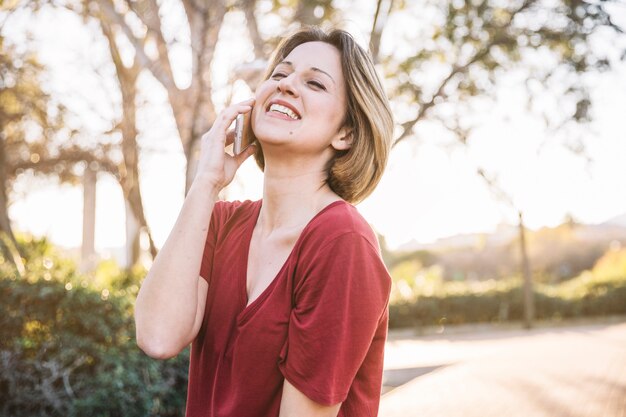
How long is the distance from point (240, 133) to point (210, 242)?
0.36 meters

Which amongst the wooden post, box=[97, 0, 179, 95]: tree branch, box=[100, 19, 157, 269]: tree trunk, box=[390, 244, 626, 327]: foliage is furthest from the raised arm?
box=[390, 244, 626, 327]: foliage

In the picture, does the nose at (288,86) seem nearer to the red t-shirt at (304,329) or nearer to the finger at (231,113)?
the finger at (231,113)

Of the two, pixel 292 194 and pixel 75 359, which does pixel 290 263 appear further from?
pixel 75 359

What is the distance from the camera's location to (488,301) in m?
21.3

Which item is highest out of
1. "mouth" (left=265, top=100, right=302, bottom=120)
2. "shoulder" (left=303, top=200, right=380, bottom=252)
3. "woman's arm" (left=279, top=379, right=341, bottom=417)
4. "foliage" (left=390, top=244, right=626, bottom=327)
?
"mouth" (left=265, top=100, right=302, bottom=120)

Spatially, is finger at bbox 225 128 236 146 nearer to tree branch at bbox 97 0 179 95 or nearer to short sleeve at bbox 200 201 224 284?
short sleeve at bbox 200 201 224 284

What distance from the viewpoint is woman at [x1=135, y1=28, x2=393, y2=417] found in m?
1.44

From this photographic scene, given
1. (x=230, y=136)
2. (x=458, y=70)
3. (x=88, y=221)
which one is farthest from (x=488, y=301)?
(x=230, y=136)

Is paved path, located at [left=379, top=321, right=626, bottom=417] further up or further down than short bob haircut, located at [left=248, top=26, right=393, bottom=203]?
further down

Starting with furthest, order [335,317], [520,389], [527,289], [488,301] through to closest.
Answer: [488,301]
[527,289]
[520,389]
[335,317]

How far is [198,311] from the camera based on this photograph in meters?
1.77

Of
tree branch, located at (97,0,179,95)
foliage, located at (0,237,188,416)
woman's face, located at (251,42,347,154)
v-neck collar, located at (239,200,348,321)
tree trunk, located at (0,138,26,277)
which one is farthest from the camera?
tree branch, located at (97,0,179,95)

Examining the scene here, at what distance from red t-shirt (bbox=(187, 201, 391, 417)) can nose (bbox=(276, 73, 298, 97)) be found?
0.40m

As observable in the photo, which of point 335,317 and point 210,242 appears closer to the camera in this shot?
point 335,317
